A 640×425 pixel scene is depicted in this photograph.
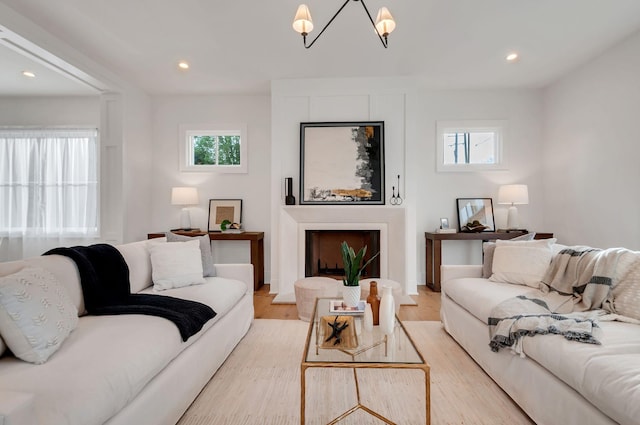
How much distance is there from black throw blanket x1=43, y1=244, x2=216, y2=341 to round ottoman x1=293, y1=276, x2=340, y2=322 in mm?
1185

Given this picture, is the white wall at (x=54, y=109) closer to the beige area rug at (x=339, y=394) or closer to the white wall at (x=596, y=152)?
the beige area rug at (x=339, y=394)

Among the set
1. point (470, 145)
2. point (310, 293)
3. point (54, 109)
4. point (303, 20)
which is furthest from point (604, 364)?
point (54, 109)

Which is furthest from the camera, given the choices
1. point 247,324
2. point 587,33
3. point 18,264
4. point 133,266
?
point 587,33

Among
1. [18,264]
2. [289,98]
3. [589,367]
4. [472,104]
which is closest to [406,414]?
[589,367]

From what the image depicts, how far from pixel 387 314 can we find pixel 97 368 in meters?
1.38

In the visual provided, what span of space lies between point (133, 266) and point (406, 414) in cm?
215

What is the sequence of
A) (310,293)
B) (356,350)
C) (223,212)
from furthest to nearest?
(223,212), (310,293), (356,350)

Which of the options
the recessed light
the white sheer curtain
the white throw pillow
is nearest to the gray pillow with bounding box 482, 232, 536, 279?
the white throw pillow

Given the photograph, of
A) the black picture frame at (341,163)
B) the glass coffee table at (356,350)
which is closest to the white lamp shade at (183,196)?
the black picture frame at (341,163)

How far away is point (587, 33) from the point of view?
328cm

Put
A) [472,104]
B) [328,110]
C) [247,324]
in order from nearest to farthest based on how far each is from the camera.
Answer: [247,324]
[328,110]
[472,104]

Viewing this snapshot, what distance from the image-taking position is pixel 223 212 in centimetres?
495

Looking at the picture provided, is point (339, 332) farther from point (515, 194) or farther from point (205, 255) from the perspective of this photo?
point (515, 194)

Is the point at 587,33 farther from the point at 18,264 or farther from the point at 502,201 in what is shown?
the point at 18,264
